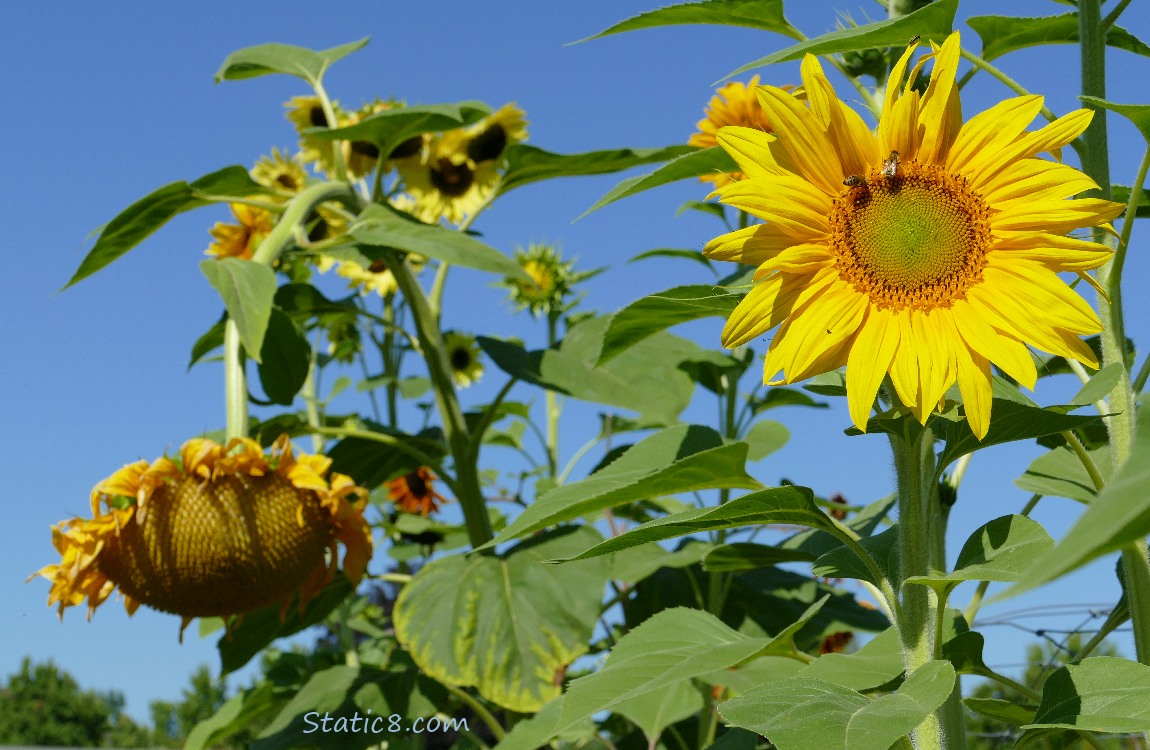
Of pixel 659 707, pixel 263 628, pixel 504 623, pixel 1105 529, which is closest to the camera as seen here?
pixel 1105 529

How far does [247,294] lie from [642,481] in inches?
27.0

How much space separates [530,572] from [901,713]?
2.95ft

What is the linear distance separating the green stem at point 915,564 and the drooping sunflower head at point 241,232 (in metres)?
1.63

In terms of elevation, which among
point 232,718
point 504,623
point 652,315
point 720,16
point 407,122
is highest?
point 407,122

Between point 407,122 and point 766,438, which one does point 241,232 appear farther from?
point 766,438

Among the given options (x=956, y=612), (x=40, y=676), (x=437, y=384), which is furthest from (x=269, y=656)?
(x=40, y=676)

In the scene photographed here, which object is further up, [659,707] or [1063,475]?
[1063,475]

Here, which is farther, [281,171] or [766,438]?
[281,171]

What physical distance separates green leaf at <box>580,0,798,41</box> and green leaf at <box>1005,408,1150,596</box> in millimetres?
690

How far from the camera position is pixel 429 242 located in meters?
1.50

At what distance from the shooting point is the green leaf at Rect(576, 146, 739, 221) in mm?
958

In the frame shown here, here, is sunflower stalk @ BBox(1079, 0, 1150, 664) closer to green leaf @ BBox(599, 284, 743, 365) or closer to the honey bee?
the honey bee

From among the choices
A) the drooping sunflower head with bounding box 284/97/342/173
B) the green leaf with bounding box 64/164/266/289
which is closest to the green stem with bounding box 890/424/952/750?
the green leaf with bounding box 64/164/266/289

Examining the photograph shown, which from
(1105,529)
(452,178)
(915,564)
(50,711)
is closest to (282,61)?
(452,178)
